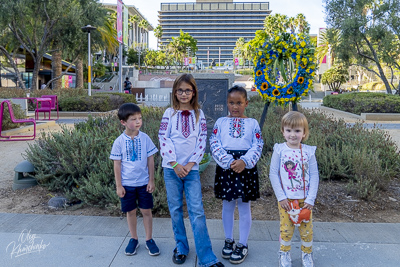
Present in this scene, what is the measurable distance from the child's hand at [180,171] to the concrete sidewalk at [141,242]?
80cm

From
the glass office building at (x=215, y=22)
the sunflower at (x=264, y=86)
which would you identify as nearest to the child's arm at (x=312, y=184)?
the sunflower at (x=264, y=86)

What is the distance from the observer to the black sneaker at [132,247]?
3.39 meters

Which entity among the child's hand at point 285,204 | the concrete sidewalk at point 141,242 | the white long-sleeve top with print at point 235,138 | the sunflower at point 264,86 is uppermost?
the sunflower at point 264,86

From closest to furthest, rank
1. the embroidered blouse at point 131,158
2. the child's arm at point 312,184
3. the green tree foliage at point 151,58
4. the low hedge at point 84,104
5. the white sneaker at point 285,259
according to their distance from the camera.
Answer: the child's arm at point 312,184, the white sneaker at point 285,259, the embroidered blouse at point 131,158, the low hedge at point 84,104, the green tree foliage at point 151,58

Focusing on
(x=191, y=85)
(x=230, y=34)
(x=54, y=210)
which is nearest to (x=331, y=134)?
(x=191, y=85)

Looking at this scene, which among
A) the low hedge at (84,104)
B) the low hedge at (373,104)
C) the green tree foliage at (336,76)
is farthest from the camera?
the green tree foliage at (336,76)

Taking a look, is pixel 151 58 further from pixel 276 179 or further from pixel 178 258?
pixel 276 179

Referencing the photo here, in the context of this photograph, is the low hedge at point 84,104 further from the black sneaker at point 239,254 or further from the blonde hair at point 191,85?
the black sneaker at point 239,254

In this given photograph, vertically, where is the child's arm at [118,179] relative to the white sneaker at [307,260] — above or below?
above

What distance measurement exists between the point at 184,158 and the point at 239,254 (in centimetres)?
98

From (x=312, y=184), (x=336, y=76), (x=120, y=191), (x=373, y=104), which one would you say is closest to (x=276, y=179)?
(x=312, y=184)

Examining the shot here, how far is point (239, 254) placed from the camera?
130 inches

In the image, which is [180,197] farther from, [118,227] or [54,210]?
[54,210]

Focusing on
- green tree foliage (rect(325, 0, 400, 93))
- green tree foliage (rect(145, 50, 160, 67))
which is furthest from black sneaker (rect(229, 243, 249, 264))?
green tree foliage (rect(145, 50, 160, 67))
